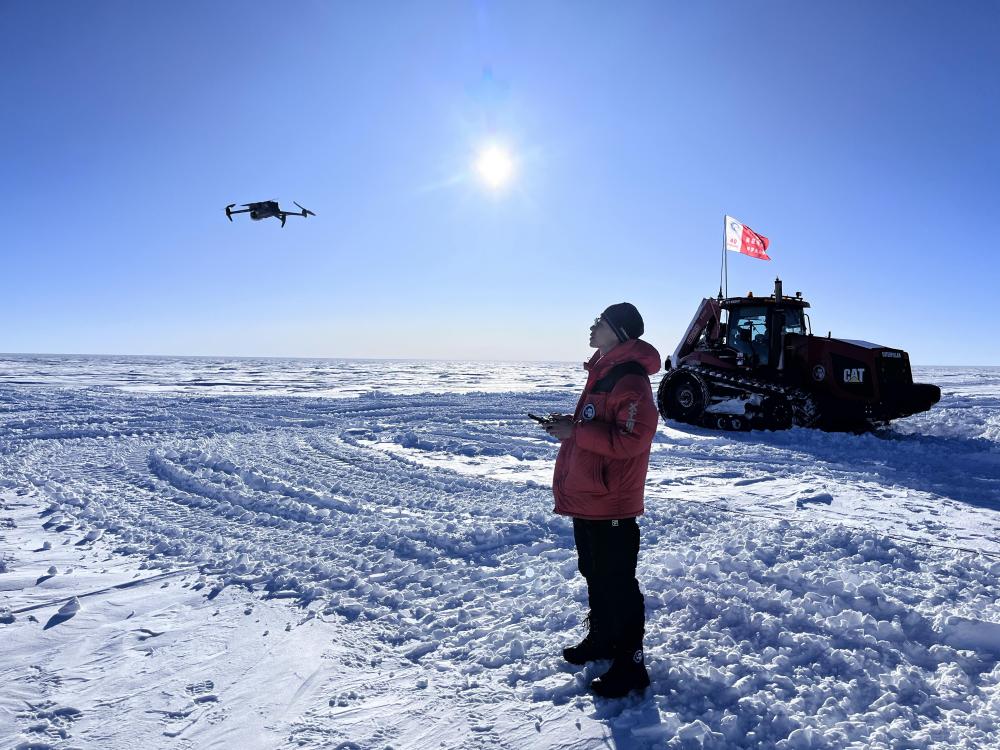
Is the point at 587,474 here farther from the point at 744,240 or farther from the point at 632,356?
the point at 744,240

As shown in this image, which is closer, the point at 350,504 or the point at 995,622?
the point at 995,622

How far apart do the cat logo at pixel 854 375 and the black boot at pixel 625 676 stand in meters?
10.4

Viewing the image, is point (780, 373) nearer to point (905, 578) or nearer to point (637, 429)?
point (905, 578)

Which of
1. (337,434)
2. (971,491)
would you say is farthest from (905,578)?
(337,434)

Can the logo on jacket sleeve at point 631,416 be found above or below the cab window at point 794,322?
below

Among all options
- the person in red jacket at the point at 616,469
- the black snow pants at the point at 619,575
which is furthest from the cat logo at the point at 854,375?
the black snow pants at the point at 619,575

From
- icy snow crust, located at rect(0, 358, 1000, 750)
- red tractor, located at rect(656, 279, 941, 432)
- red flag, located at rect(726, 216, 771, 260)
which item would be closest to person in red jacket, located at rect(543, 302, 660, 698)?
icy snow crust, located at rect(0, 358, 1000, 750)

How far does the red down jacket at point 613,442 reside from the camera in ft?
8.30

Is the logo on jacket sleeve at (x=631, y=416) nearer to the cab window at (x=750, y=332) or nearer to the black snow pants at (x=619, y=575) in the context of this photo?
the black snow pants at (x=619, y=575)

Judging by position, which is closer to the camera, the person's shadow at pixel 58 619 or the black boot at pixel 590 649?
the black boot at pixel 590 649

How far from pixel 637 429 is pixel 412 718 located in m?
1.64

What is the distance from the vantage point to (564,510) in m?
2.76

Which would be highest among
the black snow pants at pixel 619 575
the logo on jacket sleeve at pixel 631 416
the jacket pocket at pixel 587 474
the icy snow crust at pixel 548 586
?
the logo on jacket sleeve at pixel 631 416

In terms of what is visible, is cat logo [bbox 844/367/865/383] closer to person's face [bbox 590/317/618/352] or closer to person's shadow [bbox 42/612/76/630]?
person's face [bbox 590/317/618/352]
